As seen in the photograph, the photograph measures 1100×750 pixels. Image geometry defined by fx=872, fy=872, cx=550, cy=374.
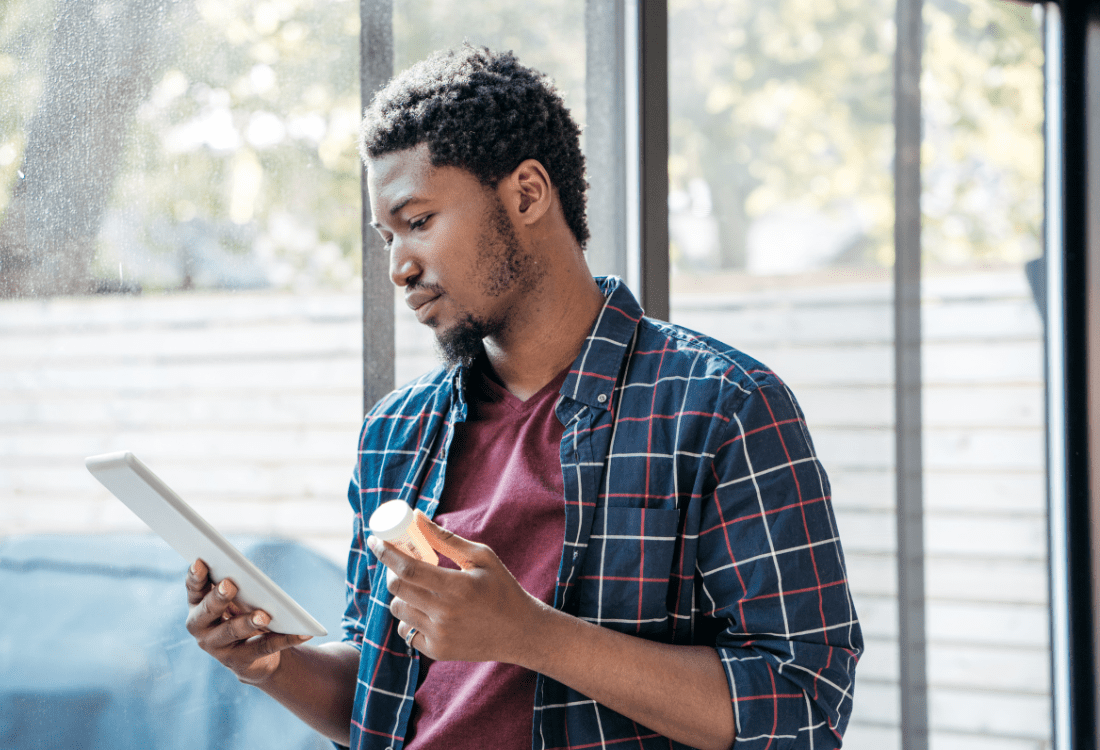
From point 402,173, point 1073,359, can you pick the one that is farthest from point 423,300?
point 1073,359

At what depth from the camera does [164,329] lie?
3.97 ft

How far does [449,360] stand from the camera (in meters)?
1.08

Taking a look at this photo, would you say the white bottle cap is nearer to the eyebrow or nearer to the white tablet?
the white tablet

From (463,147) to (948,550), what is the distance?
1600mm

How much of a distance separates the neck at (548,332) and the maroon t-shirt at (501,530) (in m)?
0.02

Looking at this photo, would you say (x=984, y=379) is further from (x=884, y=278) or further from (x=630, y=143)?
(x=630, y=143)

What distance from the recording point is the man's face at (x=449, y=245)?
3.29 ft

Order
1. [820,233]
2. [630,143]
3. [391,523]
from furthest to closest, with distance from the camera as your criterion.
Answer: [820,233]
[630,143]
[391,523]

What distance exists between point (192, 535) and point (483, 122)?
1.84 feet

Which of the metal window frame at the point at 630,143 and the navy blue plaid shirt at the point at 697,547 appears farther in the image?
the metal window frame at the point at 630,143

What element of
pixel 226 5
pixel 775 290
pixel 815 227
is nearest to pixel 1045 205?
pixel 815 227

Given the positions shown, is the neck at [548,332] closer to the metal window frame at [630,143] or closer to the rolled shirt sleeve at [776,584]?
the rolled shirt sleeve at [776,584]

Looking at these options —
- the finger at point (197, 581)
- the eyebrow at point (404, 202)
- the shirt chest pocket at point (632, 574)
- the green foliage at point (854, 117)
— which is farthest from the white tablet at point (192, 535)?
the green foliage at point (854, 117)


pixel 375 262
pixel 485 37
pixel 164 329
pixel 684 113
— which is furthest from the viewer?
pixel 684 113
